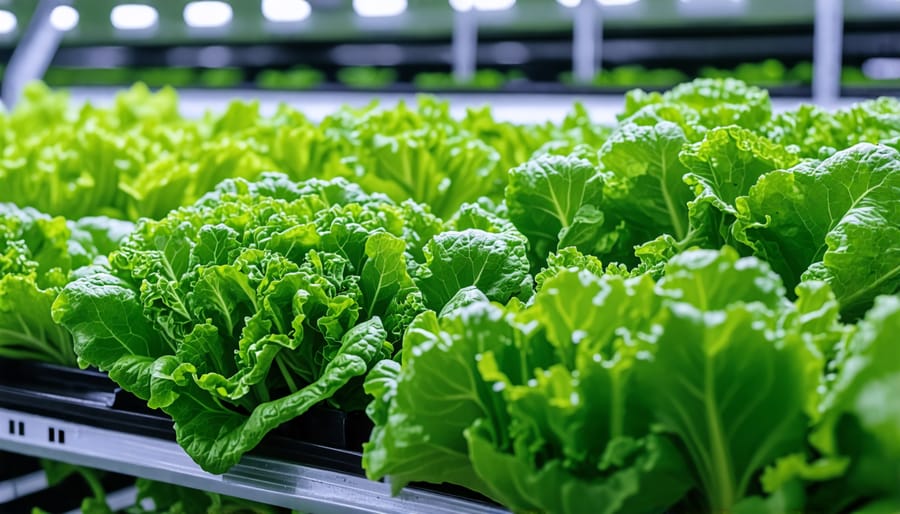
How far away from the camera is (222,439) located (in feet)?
3.89

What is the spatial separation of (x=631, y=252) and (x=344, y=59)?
5.64 m

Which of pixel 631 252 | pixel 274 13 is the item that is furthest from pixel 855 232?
pixel 274 13

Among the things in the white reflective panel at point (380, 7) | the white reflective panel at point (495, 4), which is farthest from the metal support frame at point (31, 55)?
the white reflective panel at point (495, 4)

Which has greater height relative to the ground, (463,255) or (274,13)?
(274,13)

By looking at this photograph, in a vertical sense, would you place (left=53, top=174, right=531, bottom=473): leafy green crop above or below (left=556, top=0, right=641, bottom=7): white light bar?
below

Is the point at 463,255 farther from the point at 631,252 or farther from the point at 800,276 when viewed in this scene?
the point at 800,276

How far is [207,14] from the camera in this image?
5.51m

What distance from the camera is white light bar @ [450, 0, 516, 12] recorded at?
4.79 m

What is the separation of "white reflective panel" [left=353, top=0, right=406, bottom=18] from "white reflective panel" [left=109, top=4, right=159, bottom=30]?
1.20 m

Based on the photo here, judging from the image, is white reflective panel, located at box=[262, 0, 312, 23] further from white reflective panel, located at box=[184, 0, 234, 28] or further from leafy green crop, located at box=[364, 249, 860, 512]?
leafy green crop, located at box=[364, 249, 860, 512]

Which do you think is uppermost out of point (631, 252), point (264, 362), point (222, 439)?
point (631, 252)

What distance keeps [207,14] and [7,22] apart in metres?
1.12

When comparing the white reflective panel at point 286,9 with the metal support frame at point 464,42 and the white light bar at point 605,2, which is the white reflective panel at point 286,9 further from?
the white light bar at point 605,2

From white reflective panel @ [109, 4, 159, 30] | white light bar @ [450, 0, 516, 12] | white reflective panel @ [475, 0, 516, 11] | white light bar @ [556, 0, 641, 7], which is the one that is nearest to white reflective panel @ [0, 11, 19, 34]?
white reflective panel @ [109, 4, 159, 30]
